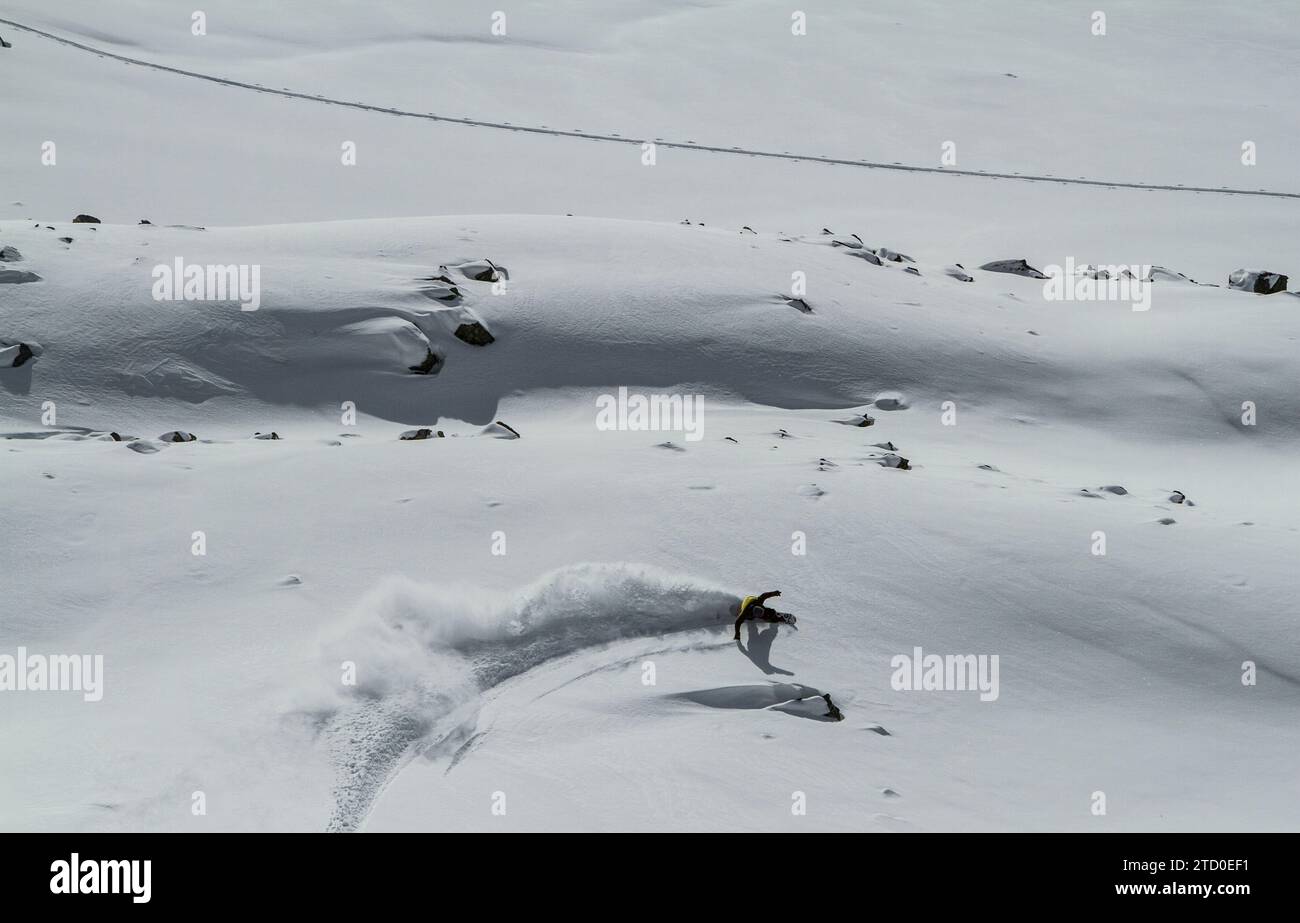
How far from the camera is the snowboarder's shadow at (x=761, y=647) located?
4.46 meters

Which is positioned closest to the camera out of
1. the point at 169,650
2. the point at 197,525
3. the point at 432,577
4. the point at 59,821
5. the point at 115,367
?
the point at 59,821

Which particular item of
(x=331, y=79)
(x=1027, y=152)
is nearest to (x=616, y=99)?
(x=331, y=79)

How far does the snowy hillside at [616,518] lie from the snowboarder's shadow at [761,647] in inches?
1.0

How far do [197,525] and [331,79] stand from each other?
14761mm

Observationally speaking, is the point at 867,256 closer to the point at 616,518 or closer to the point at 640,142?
the point at 616,518

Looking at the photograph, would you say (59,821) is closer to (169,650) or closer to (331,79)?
(169,650)

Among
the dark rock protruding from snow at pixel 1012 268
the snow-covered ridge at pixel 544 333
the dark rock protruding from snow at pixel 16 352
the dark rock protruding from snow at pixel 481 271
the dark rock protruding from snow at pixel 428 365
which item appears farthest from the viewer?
the dark rock protruding from snow at pixel 1012 268

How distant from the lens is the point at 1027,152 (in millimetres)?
17328

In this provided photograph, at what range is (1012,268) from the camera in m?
10.8

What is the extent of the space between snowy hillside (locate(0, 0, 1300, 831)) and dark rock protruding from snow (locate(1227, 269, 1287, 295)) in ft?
1.09

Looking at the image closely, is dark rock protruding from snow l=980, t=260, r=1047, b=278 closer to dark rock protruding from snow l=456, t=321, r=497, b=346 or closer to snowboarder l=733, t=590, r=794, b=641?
dark rock protruding from snow l=456, t=321, r=497, b=346

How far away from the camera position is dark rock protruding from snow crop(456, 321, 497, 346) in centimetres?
725

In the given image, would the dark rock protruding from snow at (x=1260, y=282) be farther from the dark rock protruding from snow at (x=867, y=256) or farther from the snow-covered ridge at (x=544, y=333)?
the dark rock protruding from snow at (x=867, y=256)

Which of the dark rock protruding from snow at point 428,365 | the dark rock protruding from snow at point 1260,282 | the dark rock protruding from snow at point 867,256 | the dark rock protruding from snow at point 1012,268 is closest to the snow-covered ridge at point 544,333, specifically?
the dark rock protruding from snow at point 428,365
